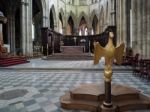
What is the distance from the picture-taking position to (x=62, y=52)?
22.3 meters

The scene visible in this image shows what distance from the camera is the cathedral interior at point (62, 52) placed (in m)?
4.93

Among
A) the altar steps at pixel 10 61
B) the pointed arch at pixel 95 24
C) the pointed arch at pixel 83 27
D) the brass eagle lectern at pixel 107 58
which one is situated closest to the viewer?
the brass eagle lectern at pixel 107 58

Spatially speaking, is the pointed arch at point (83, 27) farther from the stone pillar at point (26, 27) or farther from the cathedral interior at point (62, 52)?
the stone pillar at point (26, 27)

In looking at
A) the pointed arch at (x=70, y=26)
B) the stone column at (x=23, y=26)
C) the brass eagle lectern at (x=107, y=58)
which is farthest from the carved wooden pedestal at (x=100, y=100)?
the pointed arch at (x=70, y=26)

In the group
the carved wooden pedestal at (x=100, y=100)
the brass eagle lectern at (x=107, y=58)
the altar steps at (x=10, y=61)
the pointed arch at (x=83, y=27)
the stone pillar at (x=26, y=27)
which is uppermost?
the pointed arch at (x=83, y=27)

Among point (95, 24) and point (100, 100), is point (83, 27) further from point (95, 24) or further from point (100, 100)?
point (100, 100)

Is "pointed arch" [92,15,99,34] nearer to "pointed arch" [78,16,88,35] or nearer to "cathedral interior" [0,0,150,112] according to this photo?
"cathedral interior" [0,0,150,112]

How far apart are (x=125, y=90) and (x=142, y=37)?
728 cm

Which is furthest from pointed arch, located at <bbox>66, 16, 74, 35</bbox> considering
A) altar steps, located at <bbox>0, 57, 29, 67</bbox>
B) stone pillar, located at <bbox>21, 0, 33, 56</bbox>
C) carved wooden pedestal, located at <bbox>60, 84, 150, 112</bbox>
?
carved wooden pedestal, located at <bbox>60, 84, 150, 112</bbox>

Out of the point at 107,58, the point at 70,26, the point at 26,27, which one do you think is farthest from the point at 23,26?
the point at 70,26

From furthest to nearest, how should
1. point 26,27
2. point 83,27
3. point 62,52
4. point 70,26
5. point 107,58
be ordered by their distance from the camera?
point 83,27, point 70,26, point 62,52, point 26,27, point 107,58

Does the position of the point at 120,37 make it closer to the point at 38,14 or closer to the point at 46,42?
the point at 46,42

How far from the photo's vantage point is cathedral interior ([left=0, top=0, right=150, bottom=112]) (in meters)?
4.93

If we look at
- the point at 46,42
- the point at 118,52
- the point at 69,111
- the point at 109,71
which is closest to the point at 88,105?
the point at 69,111
